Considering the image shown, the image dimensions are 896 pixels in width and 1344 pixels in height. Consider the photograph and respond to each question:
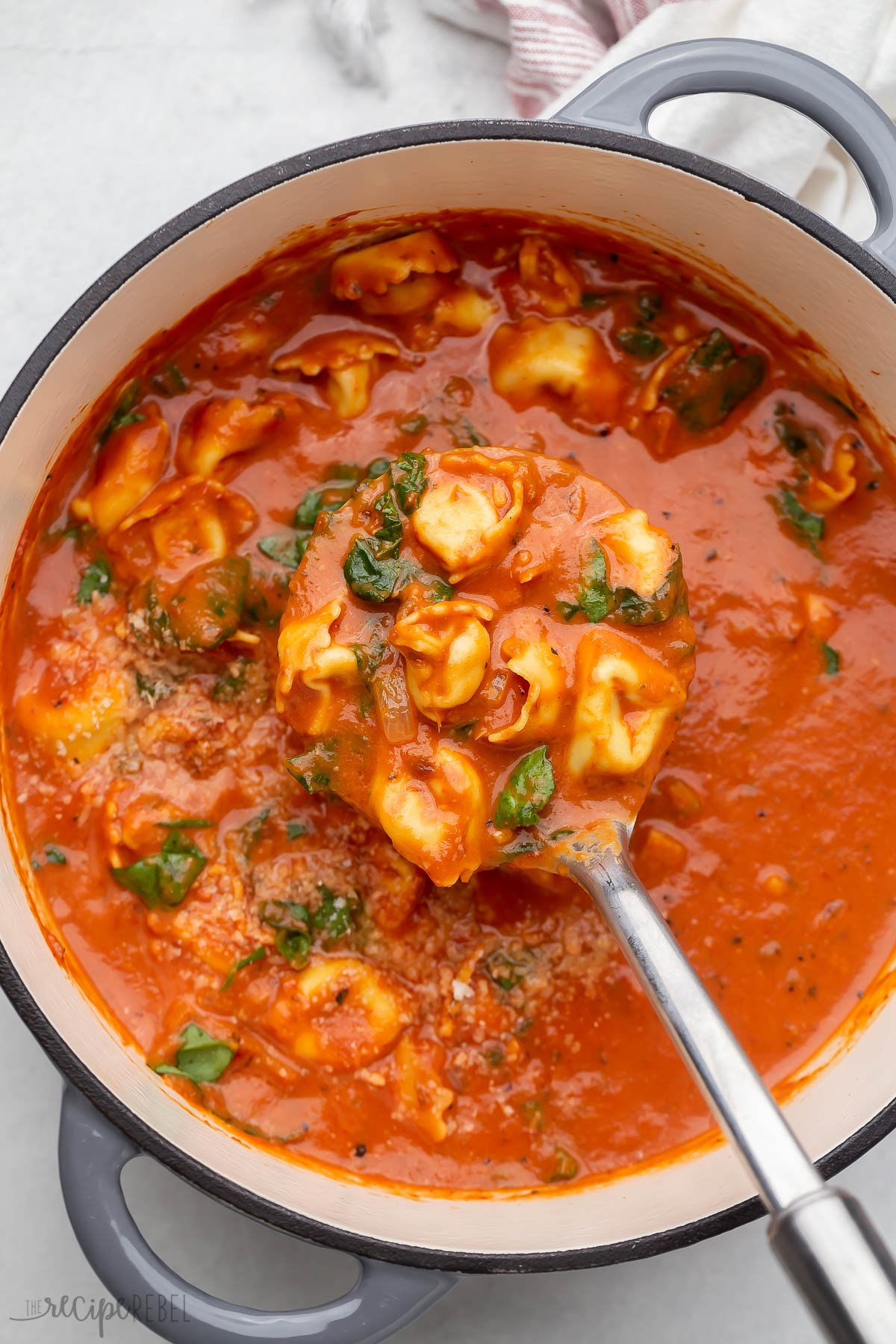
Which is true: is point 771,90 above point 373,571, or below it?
above

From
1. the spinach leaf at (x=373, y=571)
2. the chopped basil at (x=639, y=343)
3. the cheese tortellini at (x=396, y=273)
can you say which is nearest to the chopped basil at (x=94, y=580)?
the spinach leaf at (x=373, y=571)

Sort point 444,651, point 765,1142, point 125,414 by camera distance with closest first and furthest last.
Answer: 1. point 765,1142
2. point 444,651
3. point 125,414

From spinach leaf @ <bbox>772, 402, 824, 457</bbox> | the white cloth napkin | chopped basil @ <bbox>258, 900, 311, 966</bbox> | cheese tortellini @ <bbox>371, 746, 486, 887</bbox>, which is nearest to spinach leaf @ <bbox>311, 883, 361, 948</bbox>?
chopped basil @ <bbox>258, 900, 311, 966</bbox>

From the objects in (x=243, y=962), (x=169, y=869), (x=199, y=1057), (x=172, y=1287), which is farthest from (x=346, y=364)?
(x=172, y=1287)

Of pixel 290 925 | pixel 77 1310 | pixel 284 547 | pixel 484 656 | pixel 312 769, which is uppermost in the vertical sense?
pixel 284 547

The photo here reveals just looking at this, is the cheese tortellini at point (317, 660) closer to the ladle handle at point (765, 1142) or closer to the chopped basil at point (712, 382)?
the ladle handle at point (765, 1142)

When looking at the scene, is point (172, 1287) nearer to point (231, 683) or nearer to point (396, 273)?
point (231, 683)
